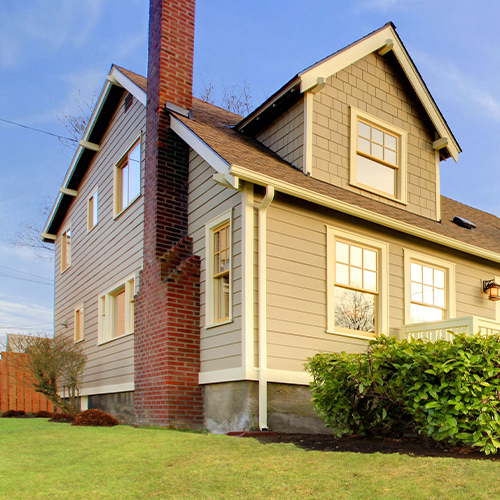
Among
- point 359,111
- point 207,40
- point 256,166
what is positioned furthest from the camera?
point 207,40

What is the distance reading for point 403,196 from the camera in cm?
1057

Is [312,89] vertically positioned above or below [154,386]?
above

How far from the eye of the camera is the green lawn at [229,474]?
4.22 meters

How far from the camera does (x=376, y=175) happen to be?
10352 millimetres

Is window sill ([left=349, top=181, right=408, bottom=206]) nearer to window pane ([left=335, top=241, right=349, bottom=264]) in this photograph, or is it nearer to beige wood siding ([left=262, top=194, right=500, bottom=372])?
beige wood siding ([left=262, top=194, right=500, bottom=372])

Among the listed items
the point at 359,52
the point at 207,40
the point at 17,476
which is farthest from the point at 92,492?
Result: the point at 207,40

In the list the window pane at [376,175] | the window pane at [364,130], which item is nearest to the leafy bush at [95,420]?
the window pane at [376,175]

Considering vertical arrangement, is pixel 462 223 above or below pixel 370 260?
above

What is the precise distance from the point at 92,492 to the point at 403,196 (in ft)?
25.8

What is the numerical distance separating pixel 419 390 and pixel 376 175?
17.5 ft

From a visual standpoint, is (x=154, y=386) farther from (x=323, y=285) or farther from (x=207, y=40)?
(x=207, y=40)

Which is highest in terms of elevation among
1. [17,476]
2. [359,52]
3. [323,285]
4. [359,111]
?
[359,52]

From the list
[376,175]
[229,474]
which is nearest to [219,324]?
[229,474]

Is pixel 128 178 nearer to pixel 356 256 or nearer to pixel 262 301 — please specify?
pixel 356 256
